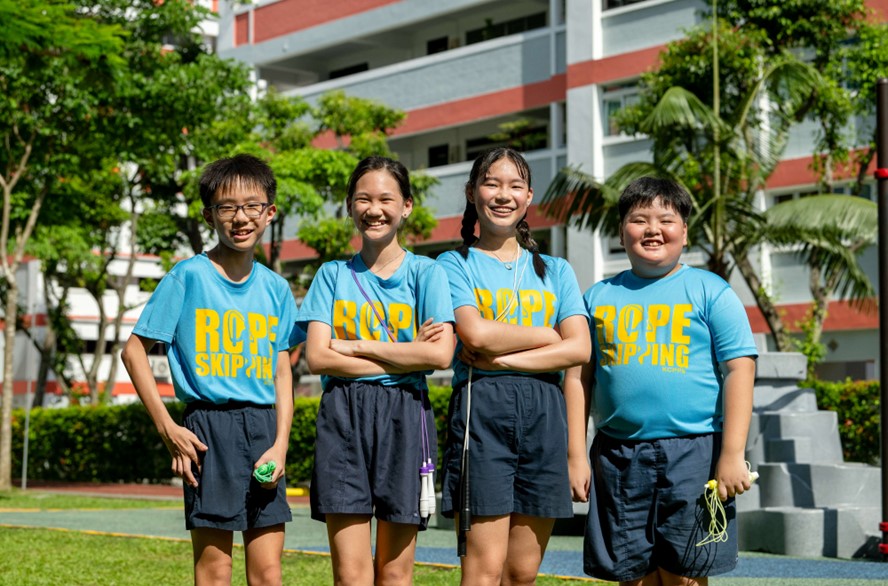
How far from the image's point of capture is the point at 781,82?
17.8 metres

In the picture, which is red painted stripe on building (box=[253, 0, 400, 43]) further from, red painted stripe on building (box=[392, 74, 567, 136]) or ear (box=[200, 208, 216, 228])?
ear (box=[200, 208, 216, 228])

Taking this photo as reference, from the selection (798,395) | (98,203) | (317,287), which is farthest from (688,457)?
(98,203)

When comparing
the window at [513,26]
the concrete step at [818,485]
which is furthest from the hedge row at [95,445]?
the concrete step at [818,485]

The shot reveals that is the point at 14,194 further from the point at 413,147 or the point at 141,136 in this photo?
the point at 413,147

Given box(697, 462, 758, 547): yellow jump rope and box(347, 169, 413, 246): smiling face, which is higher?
box(347, 169, 413, 246): smiling face

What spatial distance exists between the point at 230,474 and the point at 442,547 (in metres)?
6.62

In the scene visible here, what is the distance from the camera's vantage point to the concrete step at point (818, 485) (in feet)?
40.2

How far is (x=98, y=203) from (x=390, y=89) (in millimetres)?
7485

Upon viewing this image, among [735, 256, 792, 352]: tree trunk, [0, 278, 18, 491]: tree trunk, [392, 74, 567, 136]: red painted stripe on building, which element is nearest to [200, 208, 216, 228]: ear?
[735, 256, 792, 352]: tree trunk

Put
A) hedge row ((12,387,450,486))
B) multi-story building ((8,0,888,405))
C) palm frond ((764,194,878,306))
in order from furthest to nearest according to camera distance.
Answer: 1. hedge row ((12,387,450,486))
2. multi-story building ((8,0,888,405))
3. palm frond ((764,194,878,306))

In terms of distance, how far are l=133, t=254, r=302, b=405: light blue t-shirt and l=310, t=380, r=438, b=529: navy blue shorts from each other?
348 mm

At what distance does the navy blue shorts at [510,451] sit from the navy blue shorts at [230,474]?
67 cm

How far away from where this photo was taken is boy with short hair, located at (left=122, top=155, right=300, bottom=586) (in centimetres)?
502

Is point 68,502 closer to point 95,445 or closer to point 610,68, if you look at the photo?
point 95,445
